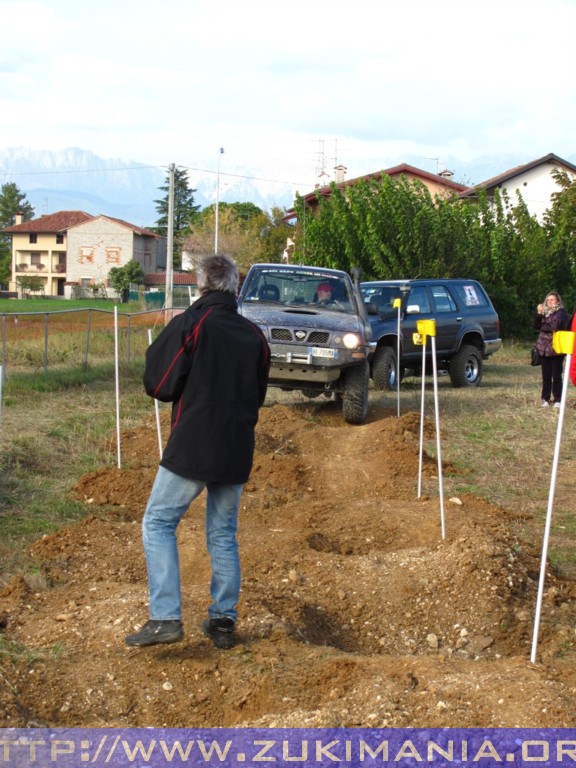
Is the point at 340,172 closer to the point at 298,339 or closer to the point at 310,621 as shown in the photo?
the point at 298,339

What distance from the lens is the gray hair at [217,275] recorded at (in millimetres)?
5289

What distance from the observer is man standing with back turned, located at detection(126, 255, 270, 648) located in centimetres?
509

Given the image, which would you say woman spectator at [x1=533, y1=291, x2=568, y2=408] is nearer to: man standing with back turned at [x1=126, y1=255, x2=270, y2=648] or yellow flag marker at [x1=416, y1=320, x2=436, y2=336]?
yellow flag marker at [x1=416, y1=320, x2=436, y2=336]

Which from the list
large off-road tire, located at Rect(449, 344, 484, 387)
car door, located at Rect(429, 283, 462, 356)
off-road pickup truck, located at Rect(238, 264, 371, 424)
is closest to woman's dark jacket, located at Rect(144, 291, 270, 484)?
off-road pickup truck, located at Rect(238, 264, 371, 424)

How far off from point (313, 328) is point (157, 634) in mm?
8669

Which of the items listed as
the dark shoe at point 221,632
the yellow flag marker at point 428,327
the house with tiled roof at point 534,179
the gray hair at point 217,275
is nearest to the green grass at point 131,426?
the yellow flag marker at point 428,327

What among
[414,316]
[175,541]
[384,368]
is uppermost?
[414,316]

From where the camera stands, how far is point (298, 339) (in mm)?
13344

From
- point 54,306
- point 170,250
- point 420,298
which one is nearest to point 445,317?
point 420,298

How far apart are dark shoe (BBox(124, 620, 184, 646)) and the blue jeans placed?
0.13 ft

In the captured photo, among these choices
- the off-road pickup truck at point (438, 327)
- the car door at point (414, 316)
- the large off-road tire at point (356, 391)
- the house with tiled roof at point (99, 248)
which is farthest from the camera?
the house with tiled roof at point (99, 248)

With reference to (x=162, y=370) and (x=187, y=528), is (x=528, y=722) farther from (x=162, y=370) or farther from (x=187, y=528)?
(x=187, y=528)

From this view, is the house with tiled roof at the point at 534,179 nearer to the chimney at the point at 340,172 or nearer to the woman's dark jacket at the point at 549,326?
the chimney at the point at 340,172

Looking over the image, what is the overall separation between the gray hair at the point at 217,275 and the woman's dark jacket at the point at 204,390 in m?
0.12
